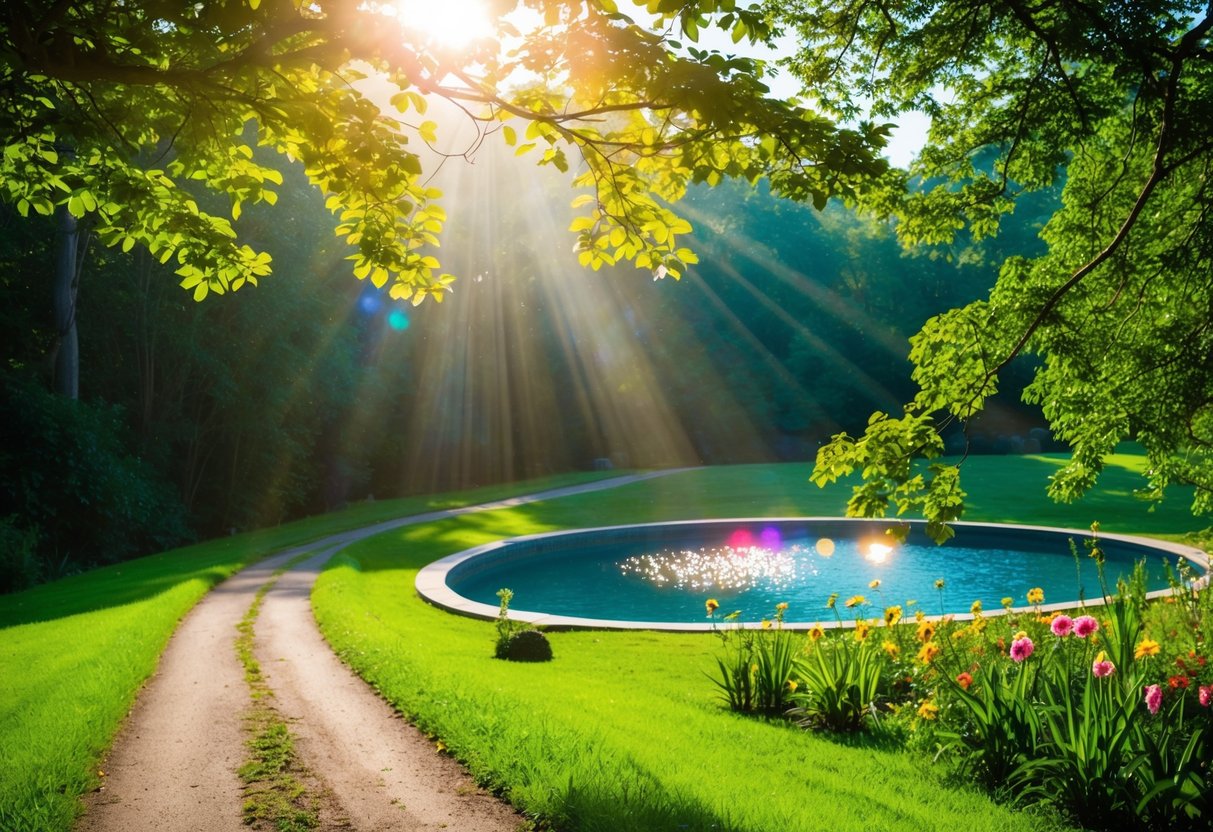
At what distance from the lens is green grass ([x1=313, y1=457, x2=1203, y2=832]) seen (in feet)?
15.4

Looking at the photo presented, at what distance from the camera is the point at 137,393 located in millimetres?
26531

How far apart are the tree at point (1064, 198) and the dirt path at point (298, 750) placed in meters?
3.37

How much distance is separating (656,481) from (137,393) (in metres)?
17.1

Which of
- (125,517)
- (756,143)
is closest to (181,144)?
(756,143)

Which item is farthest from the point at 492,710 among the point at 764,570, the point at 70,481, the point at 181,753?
Answer: the point at 70,481

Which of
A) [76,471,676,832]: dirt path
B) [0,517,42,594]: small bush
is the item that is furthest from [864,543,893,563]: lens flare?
[0,517,42,594]: small bush

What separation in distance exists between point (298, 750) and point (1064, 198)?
9939 millimetres

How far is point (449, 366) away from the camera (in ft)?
132

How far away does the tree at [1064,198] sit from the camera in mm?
7223

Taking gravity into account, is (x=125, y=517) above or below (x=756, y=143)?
below

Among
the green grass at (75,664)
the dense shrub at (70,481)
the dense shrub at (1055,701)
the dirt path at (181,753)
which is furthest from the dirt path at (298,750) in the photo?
the dense shrub at (70,481)

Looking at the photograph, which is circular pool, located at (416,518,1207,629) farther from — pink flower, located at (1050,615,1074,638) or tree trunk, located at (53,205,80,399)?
tree trunk, located at (53,205,80,399)

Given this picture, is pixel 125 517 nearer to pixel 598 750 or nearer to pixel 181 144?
pixel 181 144

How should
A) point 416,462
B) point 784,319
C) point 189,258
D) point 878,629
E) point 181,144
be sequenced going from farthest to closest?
1. point 784,319
2. point 416,462
3. point 878,629
4. point 189,258
5. point 181,144
